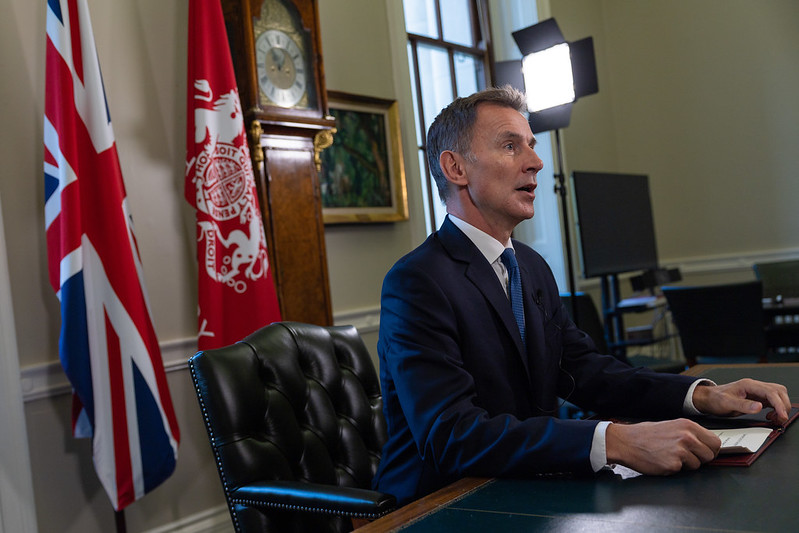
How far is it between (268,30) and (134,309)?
1304mm

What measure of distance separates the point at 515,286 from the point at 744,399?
49cm

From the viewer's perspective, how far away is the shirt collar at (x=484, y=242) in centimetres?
159

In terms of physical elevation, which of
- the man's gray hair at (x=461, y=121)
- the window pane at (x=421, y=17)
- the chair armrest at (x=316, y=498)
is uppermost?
the window pane at (x=421, y=17)

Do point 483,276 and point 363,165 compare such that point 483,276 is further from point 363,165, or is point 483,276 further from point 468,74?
point 468,74

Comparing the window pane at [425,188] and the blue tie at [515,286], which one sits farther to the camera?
the window pane at [425,188]

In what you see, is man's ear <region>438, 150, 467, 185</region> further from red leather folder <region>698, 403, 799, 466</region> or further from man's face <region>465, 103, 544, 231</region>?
red leather folder <region>698, 403, 799, 466</region>

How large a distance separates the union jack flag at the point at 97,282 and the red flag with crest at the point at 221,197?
0.95 feet

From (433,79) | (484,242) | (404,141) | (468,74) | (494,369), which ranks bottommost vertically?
(494,369)

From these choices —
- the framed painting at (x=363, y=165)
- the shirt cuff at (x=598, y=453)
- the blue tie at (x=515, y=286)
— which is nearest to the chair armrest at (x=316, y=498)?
the shirt cuff at (x=598, y=453)

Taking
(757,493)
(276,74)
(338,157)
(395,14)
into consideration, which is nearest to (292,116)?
(276,74)

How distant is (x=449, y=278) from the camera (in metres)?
1.48

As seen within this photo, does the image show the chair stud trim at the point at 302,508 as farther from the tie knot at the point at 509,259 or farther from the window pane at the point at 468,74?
the window pane at the point at 468,74

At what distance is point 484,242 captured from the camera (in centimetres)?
159

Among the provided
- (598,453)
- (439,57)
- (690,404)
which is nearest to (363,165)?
(439,57)
